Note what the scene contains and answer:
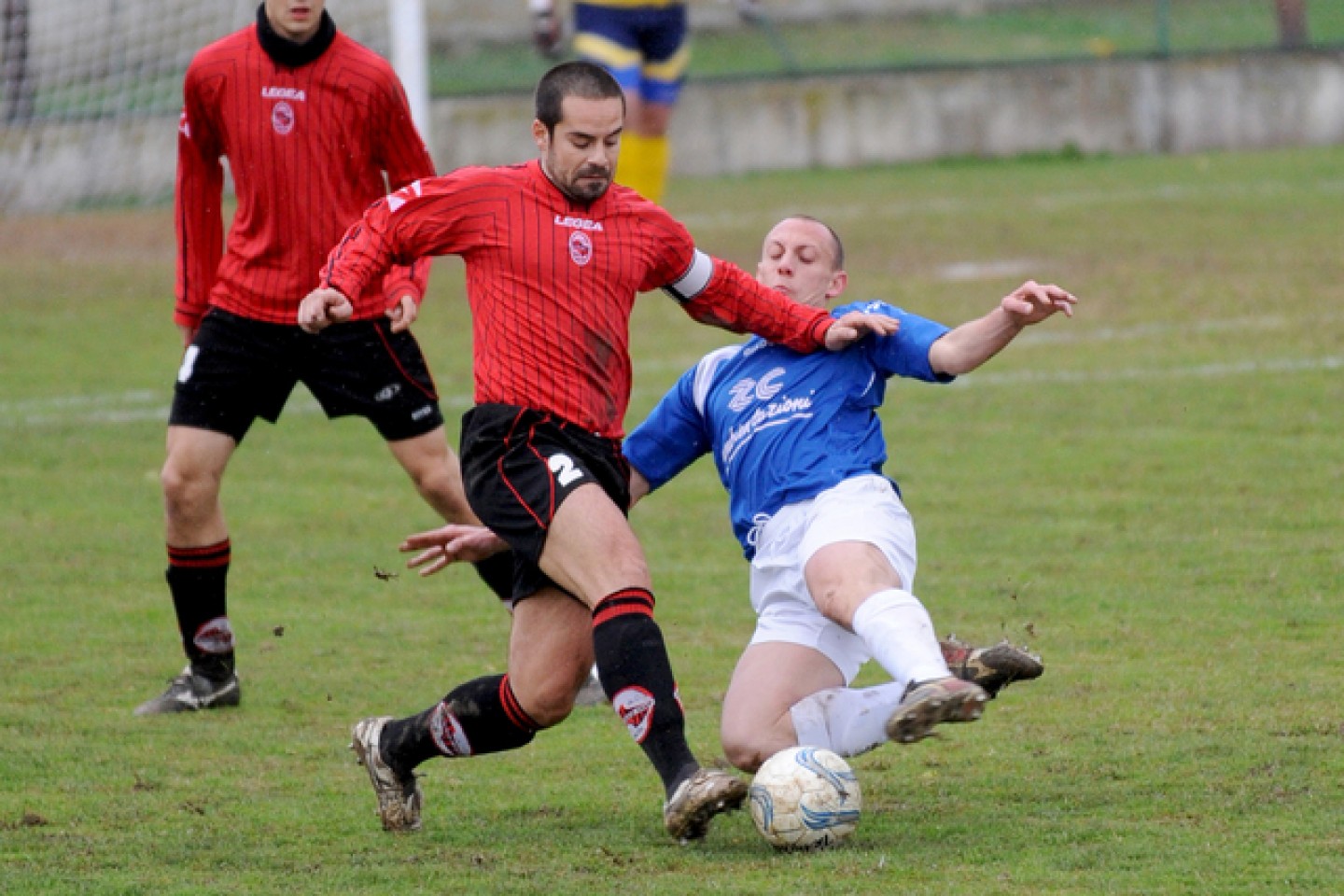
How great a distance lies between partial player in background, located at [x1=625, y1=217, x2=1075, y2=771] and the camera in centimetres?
511

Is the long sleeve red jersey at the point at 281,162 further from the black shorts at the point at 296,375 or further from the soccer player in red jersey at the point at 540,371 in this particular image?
the soccer player in red jersey at the point at 540,371

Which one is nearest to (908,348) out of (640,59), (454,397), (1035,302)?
(1035,302)

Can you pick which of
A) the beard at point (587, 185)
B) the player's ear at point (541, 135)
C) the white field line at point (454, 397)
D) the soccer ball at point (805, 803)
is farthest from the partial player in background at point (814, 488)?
the white field line at point (454, 397)

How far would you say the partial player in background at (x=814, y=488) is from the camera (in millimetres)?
5109

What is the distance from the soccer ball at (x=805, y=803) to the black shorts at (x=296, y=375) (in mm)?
2350

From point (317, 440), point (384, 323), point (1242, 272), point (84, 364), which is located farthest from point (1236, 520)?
point (84, 364)

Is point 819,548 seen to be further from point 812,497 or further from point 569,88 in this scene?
point 569,88

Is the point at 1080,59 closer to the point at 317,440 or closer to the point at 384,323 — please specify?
the point at 317,440

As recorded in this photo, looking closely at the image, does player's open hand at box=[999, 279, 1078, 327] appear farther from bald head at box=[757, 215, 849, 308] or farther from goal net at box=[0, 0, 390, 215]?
goal net at box=[0, 0, 390, 215]

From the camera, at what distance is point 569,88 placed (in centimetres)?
503

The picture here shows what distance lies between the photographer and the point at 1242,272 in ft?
Result: 48.6

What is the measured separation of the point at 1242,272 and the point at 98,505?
28.0 feet

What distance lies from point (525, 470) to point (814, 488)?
79 cm

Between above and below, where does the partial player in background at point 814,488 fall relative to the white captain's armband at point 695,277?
below
